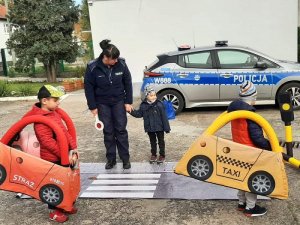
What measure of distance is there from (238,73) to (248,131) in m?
5.18

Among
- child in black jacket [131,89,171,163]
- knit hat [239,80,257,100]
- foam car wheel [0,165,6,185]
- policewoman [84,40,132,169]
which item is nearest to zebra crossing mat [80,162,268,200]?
policewoman [84,40,132,169]

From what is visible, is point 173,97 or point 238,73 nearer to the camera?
point 238,73

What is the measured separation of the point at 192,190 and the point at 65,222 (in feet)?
5.16

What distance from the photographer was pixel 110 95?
5688 millimetres

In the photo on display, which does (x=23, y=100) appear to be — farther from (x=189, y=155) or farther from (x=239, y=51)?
(x=189, y=155)

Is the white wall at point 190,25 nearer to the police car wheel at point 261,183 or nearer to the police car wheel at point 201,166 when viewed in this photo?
the police car wheel at point 201,166

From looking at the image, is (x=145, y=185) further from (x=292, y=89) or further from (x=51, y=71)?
(x=51, y=71)

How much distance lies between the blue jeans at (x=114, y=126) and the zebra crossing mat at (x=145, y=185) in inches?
10.4

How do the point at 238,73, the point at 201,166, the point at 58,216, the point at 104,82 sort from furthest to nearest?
1. the point at 238,73
2. the point at 104,82
3. the point at 58,216
4. the point at 201,166

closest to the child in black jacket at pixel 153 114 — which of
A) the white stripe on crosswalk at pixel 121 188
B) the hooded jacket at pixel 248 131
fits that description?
the white stripe on crosswalk at pixel 121 188

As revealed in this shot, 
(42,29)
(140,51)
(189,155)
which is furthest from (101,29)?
(189,155)

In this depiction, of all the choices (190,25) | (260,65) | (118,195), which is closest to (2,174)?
(118,195)

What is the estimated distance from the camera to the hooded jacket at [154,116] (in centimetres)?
595

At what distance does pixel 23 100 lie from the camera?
13.0 meters
